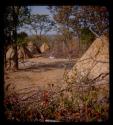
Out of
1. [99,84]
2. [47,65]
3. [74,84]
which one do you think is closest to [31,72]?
[47,65]

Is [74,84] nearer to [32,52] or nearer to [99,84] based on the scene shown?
[99,84]

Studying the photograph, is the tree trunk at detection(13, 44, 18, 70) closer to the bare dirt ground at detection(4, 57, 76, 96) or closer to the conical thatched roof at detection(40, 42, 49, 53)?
the bare dirt ground at detection(4, 57, 76, 96)

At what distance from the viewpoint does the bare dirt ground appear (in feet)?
11.8

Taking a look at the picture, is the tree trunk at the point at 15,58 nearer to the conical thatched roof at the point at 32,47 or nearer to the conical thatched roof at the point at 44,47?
the conical thatched roof at the point at 32,47

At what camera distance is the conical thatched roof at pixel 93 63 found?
3561 mm

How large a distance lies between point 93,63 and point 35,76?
0.64 meters

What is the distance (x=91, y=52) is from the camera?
3.59 metres

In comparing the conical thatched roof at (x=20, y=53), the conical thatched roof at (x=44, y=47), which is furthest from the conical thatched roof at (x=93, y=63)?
the conical thatched roof at (x=20, y=53)

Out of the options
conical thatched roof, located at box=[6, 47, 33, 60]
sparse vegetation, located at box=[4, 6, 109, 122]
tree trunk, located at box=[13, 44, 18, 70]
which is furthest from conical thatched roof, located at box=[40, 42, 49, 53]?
tree trunk, located at box=[13, 44, 18, 70]

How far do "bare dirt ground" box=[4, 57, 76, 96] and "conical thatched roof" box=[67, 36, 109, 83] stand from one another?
3.4 inches

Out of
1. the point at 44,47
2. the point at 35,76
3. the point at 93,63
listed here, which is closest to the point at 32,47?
the point at 44,47

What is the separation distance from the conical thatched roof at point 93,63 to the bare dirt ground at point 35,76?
87 millimetres

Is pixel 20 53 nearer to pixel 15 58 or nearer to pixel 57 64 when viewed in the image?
pixel 15 58

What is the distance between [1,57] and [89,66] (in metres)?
0.95
